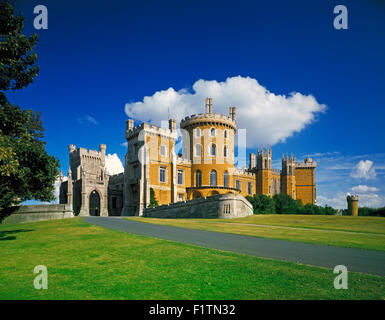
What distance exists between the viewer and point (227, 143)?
48.9 meters

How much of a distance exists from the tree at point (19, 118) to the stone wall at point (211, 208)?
62.1ft

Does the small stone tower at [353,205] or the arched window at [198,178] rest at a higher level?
the arched window at [198,178]

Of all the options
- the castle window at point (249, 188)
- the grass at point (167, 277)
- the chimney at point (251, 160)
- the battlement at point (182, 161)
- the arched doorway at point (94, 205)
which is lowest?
the arched doorway at point (94, 205)

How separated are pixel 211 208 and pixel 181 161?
15.4m

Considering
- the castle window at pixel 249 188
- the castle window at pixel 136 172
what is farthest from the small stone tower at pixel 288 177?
the castle window at pixel 136 172

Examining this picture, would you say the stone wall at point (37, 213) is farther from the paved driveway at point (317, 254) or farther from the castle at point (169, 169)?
the paved driveway at point (317, 254)

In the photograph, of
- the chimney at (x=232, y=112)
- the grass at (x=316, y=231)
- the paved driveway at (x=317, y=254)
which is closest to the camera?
the paved driveway at (x=317, y=254)

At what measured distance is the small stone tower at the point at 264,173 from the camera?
59125mm

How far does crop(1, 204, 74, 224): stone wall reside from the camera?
3063 centimetres

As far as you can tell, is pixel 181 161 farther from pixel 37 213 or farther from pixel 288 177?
pixel 288 177

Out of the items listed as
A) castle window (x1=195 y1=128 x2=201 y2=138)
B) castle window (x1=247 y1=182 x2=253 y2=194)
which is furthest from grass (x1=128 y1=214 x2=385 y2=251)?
castle window (x1=247 y1=182 x2=253 y2=194)

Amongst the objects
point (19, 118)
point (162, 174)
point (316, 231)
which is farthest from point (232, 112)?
point (19, 118)

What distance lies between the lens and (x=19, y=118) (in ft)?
54.6
